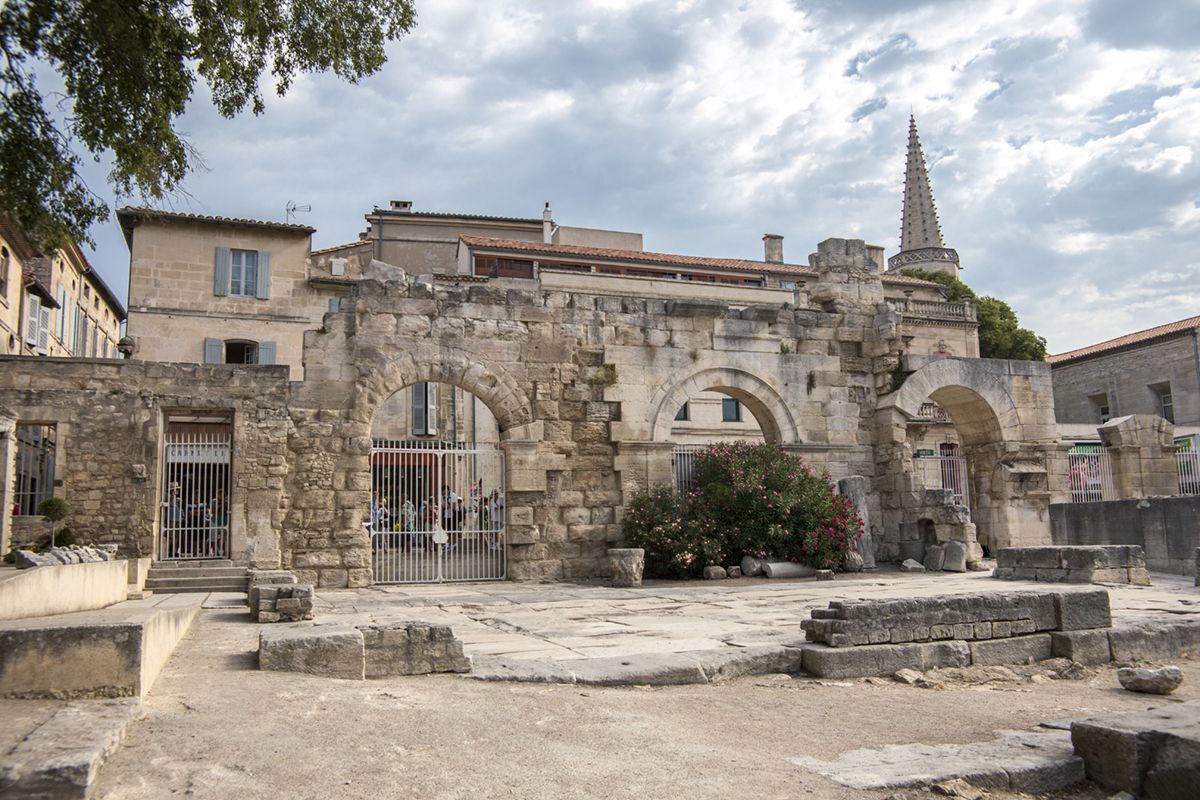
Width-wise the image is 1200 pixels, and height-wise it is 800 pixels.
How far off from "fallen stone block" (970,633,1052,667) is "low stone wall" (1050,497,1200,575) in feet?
24.9

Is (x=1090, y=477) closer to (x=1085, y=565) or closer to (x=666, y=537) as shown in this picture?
(x=1085, y=565)

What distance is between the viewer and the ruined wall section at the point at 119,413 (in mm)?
13414

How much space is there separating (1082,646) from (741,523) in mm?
6951

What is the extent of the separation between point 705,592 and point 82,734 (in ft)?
28.8

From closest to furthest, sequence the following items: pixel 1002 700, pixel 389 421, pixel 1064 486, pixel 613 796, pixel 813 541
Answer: pixel 613 796, pixel 1002 700, pixel 813 541, pixel 1064 486, pixel 389 421

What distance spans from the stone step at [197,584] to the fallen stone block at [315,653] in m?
7.41

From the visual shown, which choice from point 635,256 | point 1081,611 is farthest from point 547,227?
point 1081,611

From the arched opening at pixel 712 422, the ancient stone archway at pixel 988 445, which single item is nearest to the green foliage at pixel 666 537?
the ancient stone archway at pixel 988 445

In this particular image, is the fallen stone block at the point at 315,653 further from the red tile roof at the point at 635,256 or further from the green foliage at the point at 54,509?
the red tile roof at the point at 635,256

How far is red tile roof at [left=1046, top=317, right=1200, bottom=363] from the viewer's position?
31.5 meters

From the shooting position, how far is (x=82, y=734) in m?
3.44

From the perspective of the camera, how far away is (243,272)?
976 inches

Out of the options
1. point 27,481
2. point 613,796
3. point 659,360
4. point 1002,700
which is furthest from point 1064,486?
point 27,481

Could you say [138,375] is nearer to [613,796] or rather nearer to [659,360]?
[659,360]
